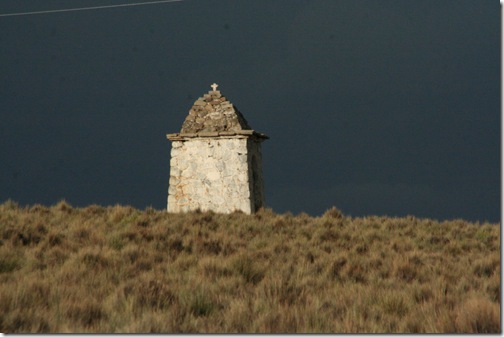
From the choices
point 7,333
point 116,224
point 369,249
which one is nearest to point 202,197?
point 116,224

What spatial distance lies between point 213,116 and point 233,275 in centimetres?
1136

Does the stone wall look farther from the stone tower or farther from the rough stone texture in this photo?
the rough stone texture

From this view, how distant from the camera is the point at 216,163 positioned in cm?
1847

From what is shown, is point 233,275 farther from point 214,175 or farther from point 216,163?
point 216,163

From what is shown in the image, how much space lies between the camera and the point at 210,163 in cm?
1858

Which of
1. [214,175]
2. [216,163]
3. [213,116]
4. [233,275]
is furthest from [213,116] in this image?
[233,275]

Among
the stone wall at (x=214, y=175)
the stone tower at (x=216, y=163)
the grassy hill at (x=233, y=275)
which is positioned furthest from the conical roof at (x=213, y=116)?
the grassy hill at (x=233, y=275)

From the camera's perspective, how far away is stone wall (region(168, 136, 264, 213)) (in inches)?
711

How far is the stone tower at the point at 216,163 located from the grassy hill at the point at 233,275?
5.29 feet

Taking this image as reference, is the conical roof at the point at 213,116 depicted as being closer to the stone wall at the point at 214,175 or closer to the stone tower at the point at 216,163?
the stone tower at the point at 216,163

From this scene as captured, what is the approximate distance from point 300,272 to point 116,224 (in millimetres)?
6807

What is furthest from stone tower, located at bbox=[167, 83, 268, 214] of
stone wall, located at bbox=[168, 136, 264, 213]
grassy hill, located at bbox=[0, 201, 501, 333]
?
grassy hill, located at bbox=[0, 201, 501, 333]

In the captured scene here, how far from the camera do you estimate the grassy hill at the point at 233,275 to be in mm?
6086

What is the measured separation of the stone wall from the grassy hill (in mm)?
1465
